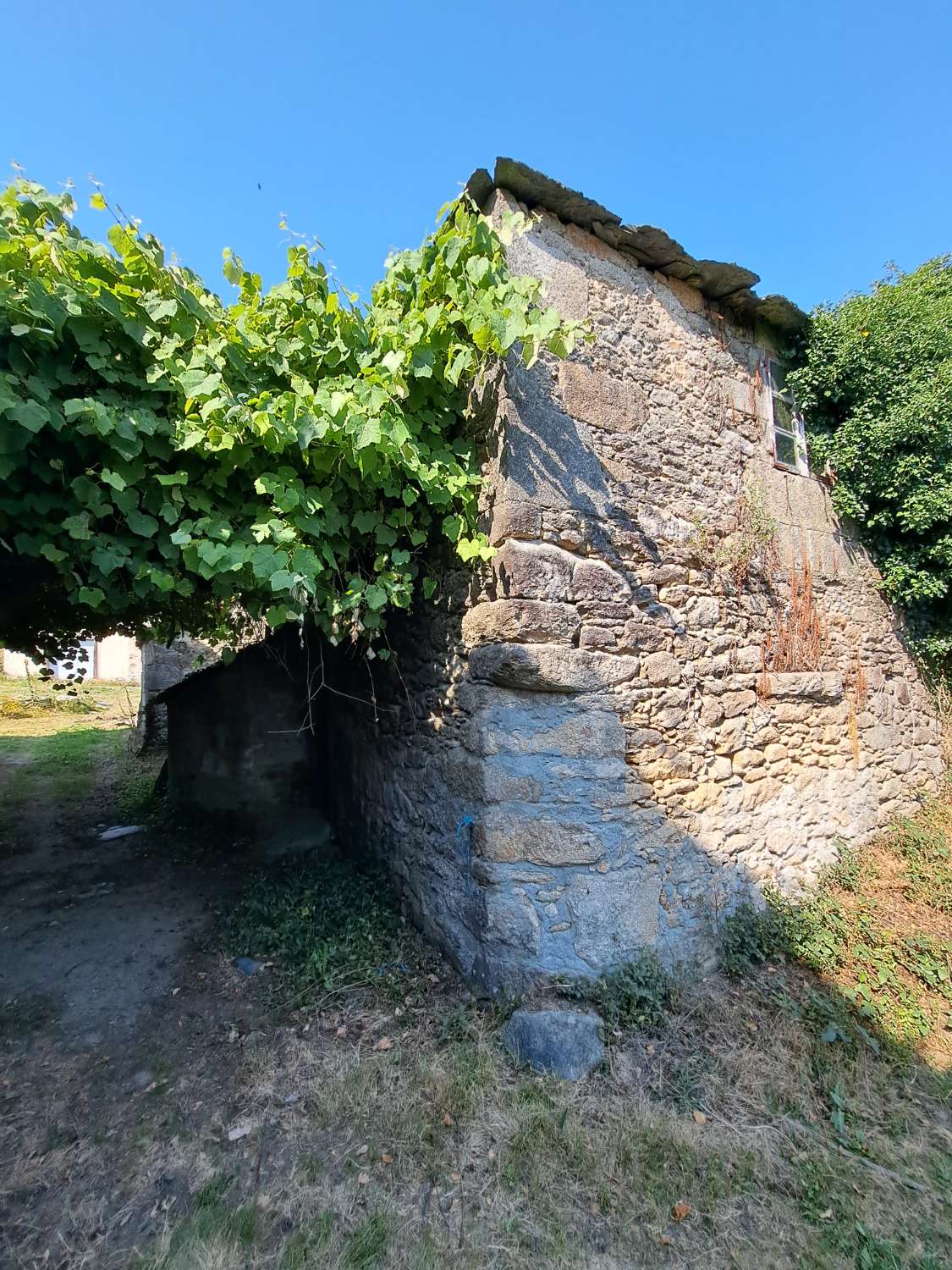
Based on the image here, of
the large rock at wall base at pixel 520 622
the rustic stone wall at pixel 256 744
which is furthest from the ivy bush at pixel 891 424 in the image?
the rustic stone wall at pixel 256 744

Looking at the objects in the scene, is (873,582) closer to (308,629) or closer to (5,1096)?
(308,629)

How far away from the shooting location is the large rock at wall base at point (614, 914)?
3197mm

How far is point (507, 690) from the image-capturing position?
3.23 metres

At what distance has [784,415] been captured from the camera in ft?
17.1

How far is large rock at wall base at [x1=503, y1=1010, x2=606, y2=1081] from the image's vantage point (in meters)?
2.85

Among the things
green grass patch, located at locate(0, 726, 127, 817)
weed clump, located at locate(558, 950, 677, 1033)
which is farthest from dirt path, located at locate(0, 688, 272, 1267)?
weed clump, located at locate(558, 950, 677, 1033)

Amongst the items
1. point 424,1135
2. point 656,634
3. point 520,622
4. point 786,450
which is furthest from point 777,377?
point 424,1135

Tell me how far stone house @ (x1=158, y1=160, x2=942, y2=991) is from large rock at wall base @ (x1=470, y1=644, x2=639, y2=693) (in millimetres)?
15

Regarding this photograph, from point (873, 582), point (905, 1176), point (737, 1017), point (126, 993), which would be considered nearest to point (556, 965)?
point (737, 1017)

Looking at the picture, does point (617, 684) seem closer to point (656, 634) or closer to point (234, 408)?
point (656, 634)

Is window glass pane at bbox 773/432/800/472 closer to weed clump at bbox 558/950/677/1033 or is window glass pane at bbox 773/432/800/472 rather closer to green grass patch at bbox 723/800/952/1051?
green grass patch at bbox 723/800/952/1051

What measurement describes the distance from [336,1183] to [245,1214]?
1.15 feet

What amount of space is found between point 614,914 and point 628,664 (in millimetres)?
1457

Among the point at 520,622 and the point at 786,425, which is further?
the point at 786,425
